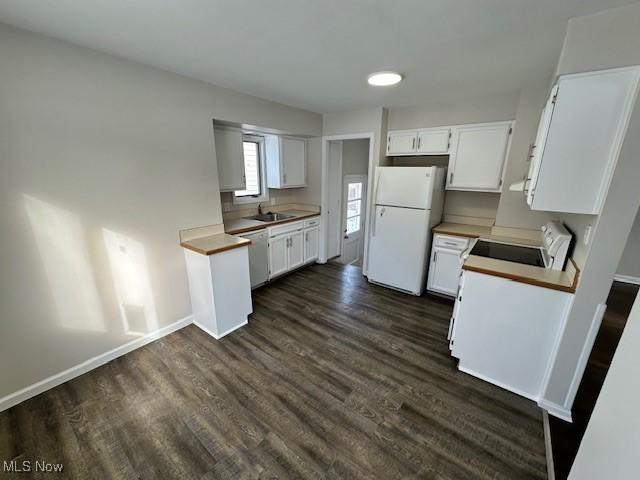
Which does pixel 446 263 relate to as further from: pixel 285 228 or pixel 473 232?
pixel 285 228

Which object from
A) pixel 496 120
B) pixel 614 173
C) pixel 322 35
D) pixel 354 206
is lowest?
pixel 354 206

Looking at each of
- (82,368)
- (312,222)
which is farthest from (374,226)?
(82,368)

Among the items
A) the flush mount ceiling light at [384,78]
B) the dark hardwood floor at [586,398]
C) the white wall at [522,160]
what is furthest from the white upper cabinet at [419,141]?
the dark hardwood floor at [586,398]

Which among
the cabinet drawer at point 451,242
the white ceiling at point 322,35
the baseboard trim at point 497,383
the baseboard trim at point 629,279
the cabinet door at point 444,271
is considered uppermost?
the white ceiling at point 322,35

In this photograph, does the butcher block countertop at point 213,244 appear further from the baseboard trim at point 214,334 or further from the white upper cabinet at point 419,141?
the white upper cabinet at point 419,141

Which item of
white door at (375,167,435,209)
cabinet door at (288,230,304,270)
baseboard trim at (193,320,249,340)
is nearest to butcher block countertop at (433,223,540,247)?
white door at (375,167,435,209)

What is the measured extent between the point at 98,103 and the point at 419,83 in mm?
2694

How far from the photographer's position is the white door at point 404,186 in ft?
9.66

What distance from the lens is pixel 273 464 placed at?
1428 mm

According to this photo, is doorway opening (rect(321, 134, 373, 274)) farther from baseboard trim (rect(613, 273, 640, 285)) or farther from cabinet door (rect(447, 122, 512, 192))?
baseboard trim (rect(613, 273, 640, 285))

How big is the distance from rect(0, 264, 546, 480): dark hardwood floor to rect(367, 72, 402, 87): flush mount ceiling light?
2.41 meters

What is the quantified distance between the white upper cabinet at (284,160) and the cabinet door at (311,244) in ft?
2.56

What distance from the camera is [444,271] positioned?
10.3ft

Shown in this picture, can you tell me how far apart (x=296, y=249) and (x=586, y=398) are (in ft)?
10.7
